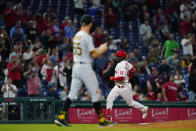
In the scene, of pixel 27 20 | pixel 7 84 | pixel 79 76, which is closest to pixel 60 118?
pixel 79 76

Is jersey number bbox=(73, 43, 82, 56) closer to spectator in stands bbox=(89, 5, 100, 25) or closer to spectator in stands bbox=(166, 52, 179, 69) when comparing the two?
spectator in stands bbox=(166, 52, 179, 69)

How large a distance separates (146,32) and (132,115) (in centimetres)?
652

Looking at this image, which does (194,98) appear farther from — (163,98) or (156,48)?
(156,48)

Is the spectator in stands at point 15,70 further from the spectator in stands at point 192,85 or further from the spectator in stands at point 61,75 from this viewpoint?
the spectator in stands at point 192,85

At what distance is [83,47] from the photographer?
8406 millimetres

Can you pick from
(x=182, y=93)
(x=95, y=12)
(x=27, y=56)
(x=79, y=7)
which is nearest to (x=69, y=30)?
(x=95, y=12)

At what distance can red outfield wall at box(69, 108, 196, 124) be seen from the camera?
44.5 ft

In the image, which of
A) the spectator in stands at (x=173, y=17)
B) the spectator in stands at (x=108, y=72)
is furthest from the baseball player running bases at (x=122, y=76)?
the spectator in stands at (x=173, y=17)

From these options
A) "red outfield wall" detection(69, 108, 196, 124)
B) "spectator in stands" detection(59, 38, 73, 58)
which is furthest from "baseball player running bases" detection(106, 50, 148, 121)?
"spectator in stands" detection(59, 38, 73, 58)

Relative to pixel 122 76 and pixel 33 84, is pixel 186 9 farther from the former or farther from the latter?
pixel 122 76

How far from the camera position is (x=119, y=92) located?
11.0 metres

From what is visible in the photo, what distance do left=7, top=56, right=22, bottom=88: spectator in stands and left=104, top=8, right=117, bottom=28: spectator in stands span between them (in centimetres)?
644

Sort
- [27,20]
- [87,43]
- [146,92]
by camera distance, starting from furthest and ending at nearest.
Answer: [27,20]
[146,92]
[87,43]

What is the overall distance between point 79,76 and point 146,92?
8286 mm
